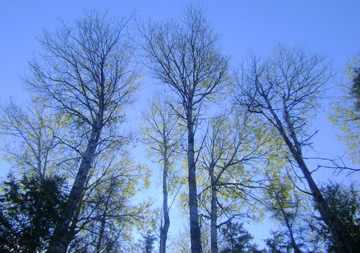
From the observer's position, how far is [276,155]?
10562 millimetres

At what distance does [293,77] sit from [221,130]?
14.4 ft

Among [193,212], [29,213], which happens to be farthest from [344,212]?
[29,213]

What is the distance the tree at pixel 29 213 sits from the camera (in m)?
4.46

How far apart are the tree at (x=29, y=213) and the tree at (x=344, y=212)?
33.4ft

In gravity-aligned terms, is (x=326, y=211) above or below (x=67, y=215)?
above

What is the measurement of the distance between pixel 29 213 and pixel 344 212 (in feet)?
40.8

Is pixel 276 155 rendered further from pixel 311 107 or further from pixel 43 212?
pixel 43 212

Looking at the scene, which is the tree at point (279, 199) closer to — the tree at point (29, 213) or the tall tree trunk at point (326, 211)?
the tall tree trunk at point (326, 211)

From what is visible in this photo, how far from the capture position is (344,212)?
32.2 feet

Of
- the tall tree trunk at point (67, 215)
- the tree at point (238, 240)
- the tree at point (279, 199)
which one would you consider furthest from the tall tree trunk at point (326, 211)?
the tree at point (238, 240)

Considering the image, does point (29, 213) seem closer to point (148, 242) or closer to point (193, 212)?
point (193, 212)

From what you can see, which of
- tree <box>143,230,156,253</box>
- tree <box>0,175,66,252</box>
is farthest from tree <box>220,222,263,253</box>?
tree <box>0,175,66,252</box>

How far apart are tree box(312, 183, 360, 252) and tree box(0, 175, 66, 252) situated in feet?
33.4

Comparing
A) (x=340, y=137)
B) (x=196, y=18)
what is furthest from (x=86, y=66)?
(x=340, y=137)
